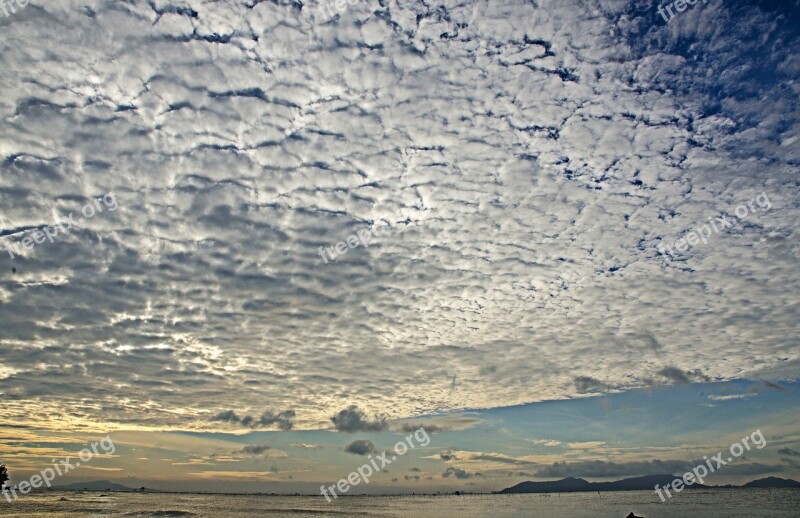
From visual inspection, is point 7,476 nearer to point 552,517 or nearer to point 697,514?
point 552,517

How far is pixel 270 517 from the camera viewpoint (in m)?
134

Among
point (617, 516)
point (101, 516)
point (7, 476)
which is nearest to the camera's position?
point (101, 516)

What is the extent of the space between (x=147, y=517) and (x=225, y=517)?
19.0m

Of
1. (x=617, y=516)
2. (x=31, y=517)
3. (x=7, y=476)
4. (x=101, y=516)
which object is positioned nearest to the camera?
(x=31, y=517)

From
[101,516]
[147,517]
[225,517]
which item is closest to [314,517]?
[225,517]

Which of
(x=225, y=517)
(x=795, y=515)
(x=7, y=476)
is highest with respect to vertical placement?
(x=7, y=476)

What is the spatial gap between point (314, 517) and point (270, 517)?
41.6 ft

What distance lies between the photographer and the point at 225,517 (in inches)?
5098

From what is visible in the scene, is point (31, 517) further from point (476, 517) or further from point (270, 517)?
point (476, 517)

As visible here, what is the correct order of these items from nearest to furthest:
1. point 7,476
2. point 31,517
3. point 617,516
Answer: point 31,517, point 7,476, point 617,516

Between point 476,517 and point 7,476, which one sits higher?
point 7,476

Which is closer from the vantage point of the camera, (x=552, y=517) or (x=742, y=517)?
(x=742, y=517)

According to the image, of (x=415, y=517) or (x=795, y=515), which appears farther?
(x=415, y=517)

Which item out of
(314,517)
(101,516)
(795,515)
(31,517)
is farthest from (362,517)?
(795,515)
